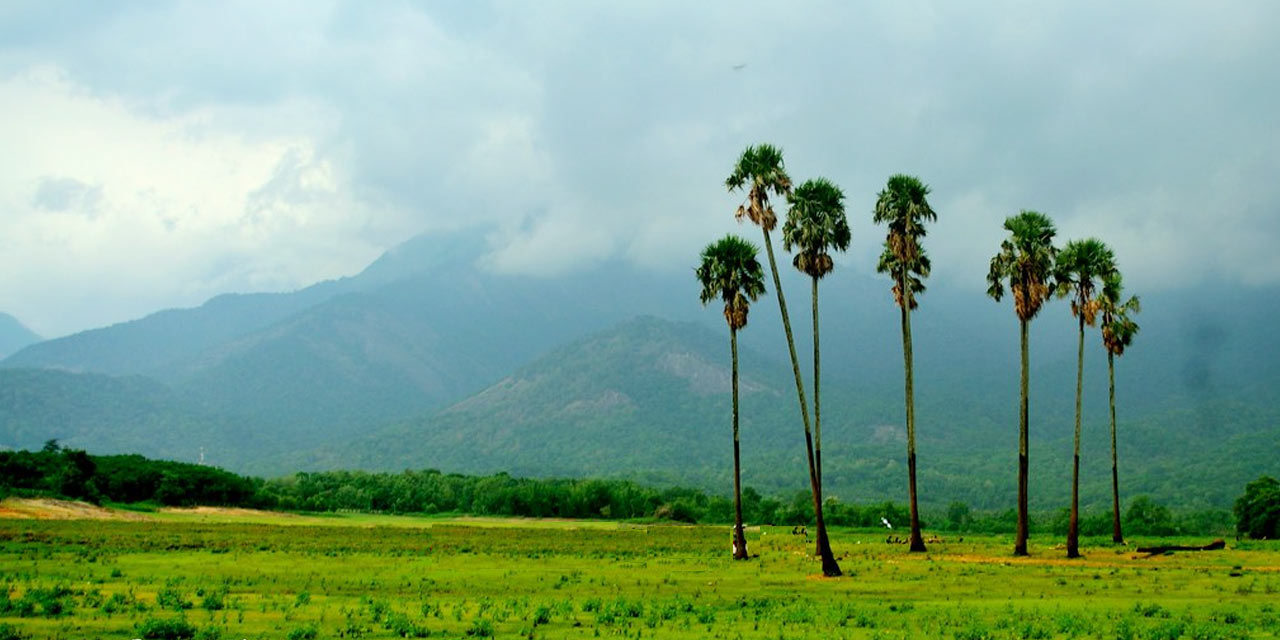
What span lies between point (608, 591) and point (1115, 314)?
4519cm

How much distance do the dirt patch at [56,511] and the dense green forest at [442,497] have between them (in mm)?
4394

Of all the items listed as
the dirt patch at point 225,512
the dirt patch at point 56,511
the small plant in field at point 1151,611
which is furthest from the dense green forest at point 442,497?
the small plant in field at point 1151,611

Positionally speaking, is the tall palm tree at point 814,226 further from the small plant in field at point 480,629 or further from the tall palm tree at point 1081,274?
the small plant in field at point 480,629

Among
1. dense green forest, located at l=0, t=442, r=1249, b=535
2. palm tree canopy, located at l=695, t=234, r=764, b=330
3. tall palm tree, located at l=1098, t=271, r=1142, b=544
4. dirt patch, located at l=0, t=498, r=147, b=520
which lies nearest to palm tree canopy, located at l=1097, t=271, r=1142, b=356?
tall palm tree, located at l=1098, t=271, r=1142, b=544

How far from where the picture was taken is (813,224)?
200ft

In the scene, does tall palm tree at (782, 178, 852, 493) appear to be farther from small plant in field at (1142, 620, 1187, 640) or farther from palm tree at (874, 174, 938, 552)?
small plant in field at (1142, 620, 1187, 640)

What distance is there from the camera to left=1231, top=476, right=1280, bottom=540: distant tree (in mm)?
96562

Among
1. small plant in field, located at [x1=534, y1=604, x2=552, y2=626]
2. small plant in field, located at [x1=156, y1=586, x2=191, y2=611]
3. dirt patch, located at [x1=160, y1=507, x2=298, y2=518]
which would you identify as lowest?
dirt patch, located at [x1=160, y1=507, x2=298, y2=518]

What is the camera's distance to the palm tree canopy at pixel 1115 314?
70125mm

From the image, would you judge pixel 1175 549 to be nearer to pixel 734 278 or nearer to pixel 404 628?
pixel 734 278

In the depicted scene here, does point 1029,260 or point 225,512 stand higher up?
point 1029,260

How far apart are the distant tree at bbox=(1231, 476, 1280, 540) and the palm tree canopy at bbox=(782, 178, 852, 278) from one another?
200 feet

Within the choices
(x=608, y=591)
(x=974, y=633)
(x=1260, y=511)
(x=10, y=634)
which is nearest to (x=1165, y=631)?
(x=974, y=633)

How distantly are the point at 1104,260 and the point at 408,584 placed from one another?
45911 mm
